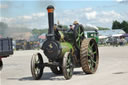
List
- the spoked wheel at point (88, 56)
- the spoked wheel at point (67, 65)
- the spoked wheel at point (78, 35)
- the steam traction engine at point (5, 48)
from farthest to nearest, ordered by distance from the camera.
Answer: the steam traction engine at point (5, 48)
the spoked wheel at point (78, 35)
the spoked wheel at point (88, 56)
the spoked wheel at point (67, 65)

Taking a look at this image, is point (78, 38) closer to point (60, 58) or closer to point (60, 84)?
point (60, 58)

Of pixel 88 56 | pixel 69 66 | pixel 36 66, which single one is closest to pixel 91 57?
pixel 88 56

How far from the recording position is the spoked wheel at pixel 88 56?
9312mm

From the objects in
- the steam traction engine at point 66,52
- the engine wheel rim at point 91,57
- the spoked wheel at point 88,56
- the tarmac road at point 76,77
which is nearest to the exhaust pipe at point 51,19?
the steam traction engine at point 66,52

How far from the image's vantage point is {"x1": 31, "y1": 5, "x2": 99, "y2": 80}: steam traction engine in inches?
344

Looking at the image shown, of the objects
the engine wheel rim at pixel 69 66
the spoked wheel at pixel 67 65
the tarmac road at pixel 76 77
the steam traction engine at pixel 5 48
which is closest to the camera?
the tarmac road at pixel 76 77

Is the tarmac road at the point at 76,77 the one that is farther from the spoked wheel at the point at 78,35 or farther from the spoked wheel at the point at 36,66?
the spoked wheel at the point at 78,35

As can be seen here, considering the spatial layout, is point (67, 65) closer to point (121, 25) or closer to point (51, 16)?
point (51, 16)

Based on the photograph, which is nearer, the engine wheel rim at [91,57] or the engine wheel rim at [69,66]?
the engine wheel rim at [69,66]

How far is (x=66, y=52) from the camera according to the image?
8750mm

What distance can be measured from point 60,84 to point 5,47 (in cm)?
548

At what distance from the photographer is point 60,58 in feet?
29.9

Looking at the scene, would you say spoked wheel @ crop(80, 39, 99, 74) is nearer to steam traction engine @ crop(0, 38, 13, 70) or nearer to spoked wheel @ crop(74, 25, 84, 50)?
spoked wheel @ crop(74, 25, 84, 50)

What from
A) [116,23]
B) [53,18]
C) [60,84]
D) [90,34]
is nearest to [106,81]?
[60,84]
